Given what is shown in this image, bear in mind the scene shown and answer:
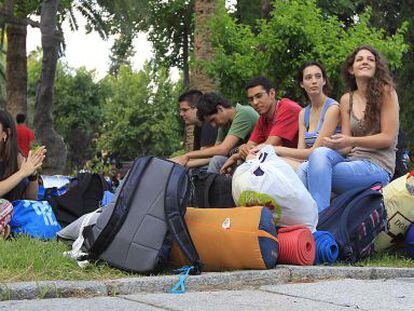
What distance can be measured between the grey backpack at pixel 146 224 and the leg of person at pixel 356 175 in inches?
61.3

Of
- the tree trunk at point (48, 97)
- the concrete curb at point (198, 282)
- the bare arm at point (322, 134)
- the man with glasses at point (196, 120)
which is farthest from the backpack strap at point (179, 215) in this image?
the tree trunk at point (48, 97)

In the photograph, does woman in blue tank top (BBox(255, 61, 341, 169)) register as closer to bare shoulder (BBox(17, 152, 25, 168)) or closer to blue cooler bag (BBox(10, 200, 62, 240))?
blue cooler bag (BBox(10, 200, 62, 240))

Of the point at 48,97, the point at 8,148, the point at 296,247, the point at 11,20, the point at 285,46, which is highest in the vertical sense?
the point at 11,20

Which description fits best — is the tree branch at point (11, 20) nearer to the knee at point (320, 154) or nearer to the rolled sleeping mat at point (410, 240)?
the knee at point (320, 154)

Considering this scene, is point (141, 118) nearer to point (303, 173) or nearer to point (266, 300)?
point (303, 173)

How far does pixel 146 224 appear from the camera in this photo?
4.45 m

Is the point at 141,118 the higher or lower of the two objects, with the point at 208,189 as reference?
higher

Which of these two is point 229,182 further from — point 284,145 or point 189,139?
point 189,139

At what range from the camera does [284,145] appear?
6652 millimetres

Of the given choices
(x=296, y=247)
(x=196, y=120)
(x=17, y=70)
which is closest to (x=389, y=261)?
(x=296, y=247)

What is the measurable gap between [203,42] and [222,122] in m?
3.93

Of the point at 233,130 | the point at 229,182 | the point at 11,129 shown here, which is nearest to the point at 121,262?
the point at 229,182

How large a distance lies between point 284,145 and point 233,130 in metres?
0.79

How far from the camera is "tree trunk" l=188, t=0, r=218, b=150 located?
11.0 metres
